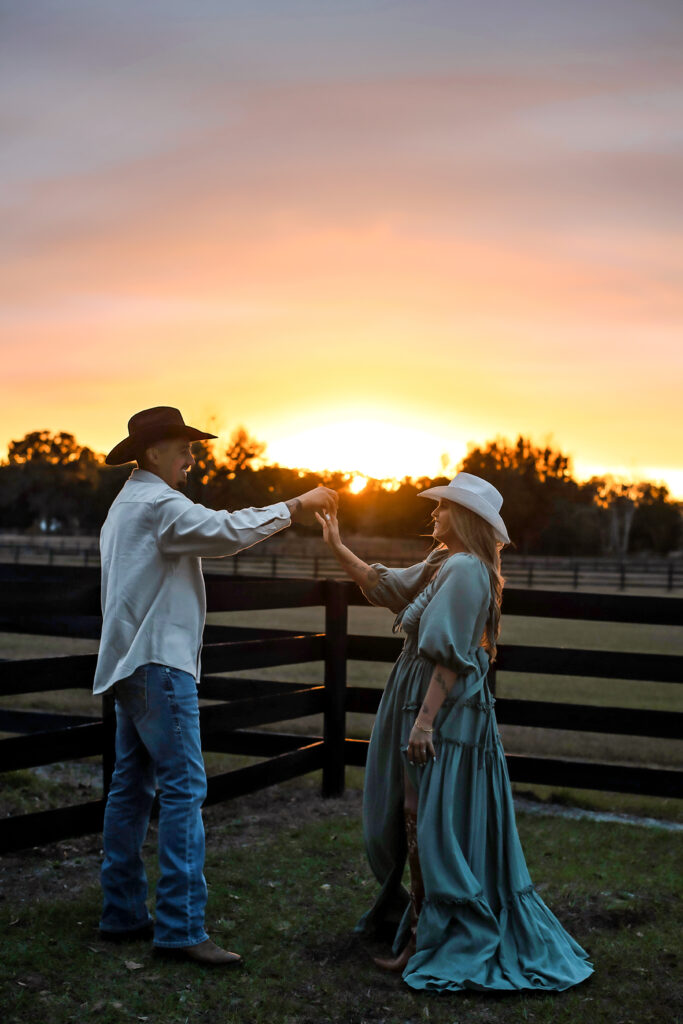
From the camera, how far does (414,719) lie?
370 centimetres

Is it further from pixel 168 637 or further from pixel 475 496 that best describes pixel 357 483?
pixel 168 637

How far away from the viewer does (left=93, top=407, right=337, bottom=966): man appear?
354 cm

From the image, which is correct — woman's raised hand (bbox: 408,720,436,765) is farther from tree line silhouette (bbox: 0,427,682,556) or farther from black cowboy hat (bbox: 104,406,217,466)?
tree line silhouette (bbox: 0,427,682,556)

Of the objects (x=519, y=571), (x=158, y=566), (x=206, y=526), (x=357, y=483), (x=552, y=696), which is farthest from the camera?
(x=519, y=571)

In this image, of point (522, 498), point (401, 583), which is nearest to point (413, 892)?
point (401, 583)

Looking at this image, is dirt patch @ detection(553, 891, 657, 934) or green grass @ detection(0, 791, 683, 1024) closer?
green grass @ detection(0, 791, 683, 1024)

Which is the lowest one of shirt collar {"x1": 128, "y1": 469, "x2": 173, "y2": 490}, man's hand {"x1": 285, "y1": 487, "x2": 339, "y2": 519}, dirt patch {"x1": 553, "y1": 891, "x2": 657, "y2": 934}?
dirt patch {"x1": 553, "y1": 891, "x2": 657, "y2": 934}

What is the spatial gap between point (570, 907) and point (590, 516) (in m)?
85.7

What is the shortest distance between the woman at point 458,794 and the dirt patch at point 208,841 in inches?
68.6

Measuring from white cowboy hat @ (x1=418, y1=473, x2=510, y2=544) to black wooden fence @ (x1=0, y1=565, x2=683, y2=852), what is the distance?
1.74m

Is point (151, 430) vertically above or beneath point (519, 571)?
above

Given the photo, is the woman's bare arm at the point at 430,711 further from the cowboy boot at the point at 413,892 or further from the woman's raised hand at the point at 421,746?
the cowboy boot at the point at 413,892

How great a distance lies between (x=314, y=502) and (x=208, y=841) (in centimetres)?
258

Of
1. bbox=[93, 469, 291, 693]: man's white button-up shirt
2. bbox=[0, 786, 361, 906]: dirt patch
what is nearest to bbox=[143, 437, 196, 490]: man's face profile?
bbox=[93, 469, 291, 693]: man's white button-up shirt
